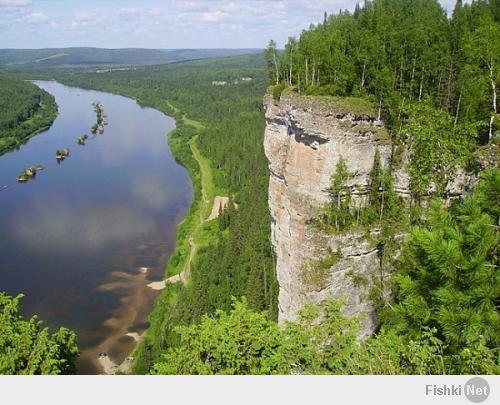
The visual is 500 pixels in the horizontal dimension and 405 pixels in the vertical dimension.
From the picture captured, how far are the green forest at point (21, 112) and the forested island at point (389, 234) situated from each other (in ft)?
168

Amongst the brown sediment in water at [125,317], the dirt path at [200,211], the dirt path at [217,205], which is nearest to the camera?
the brown sediment in water at [125,317]

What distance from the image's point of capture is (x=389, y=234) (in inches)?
623

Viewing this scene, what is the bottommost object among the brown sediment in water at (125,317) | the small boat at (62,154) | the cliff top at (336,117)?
the brown sediment in water at (125,317)

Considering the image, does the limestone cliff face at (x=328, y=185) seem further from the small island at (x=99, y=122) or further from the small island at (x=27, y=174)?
the small island at (x=99, y=122)

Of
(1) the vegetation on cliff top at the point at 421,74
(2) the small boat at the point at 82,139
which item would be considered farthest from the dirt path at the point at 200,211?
(2) the small boat at the point at 82,139

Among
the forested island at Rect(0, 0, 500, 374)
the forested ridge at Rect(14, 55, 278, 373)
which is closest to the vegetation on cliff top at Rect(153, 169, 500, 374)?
the forested island at Rect(0, 0, 500, 374)

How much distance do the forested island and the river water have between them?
265 cm

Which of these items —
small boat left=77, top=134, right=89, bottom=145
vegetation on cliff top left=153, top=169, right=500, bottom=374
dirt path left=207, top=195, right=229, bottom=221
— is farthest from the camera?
small boat left=77, top=134, right=89, bottom=145

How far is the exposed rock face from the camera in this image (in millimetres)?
15102

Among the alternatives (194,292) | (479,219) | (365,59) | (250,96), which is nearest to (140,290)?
(194,292)

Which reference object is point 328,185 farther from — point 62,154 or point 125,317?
point 62,154

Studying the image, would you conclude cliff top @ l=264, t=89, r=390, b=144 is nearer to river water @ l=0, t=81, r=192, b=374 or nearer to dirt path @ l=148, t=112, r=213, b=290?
river water @ l=0, t=81, r=192, b=374

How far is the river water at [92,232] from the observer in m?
29.1

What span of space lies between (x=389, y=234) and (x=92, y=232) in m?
31.4
